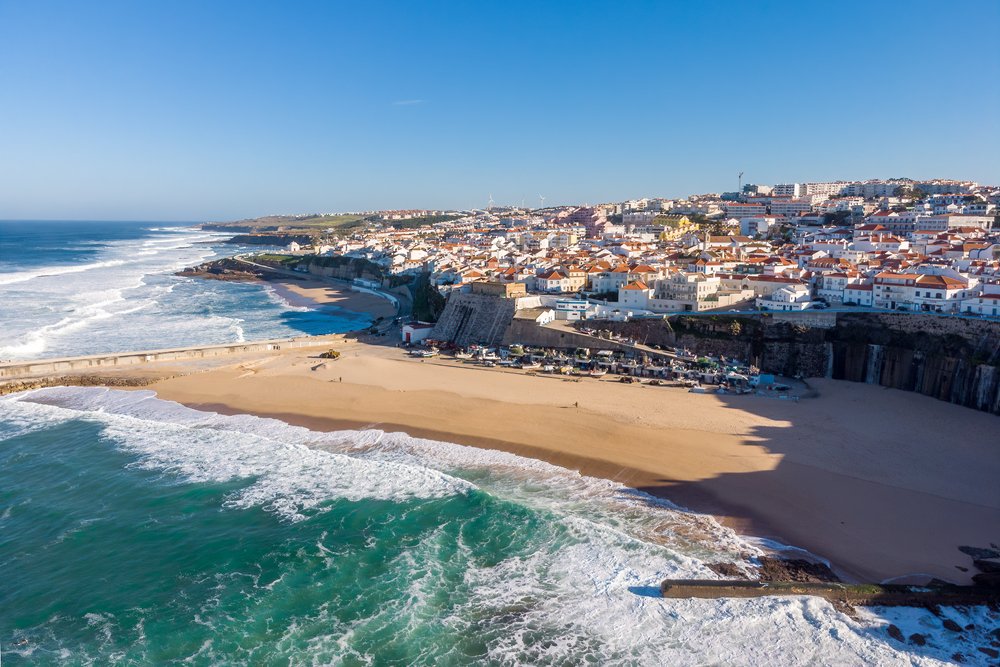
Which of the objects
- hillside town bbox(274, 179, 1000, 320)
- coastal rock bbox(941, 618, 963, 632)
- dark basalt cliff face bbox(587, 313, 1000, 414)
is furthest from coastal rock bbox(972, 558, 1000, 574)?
hillside town bbox(274, 179, 1000, 320)

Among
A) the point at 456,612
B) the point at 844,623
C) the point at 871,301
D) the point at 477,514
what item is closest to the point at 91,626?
the point at 456,612

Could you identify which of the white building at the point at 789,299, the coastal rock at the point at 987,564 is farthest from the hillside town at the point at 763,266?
the coastal rock at the point at 987,564

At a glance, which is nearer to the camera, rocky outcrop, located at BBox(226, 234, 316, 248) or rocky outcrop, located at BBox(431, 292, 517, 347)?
rocky outcrop, located at BBox(431, 292, 517, 347)

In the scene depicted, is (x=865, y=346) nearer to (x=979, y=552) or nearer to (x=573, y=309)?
(x=573, y=309)

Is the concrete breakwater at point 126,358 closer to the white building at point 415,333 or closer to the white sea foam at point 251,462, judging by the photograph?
the white sea foam at point 251,462

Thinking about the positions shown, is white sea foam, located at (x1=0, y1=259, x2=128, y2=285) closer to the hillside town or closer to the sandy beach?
the hillside town
